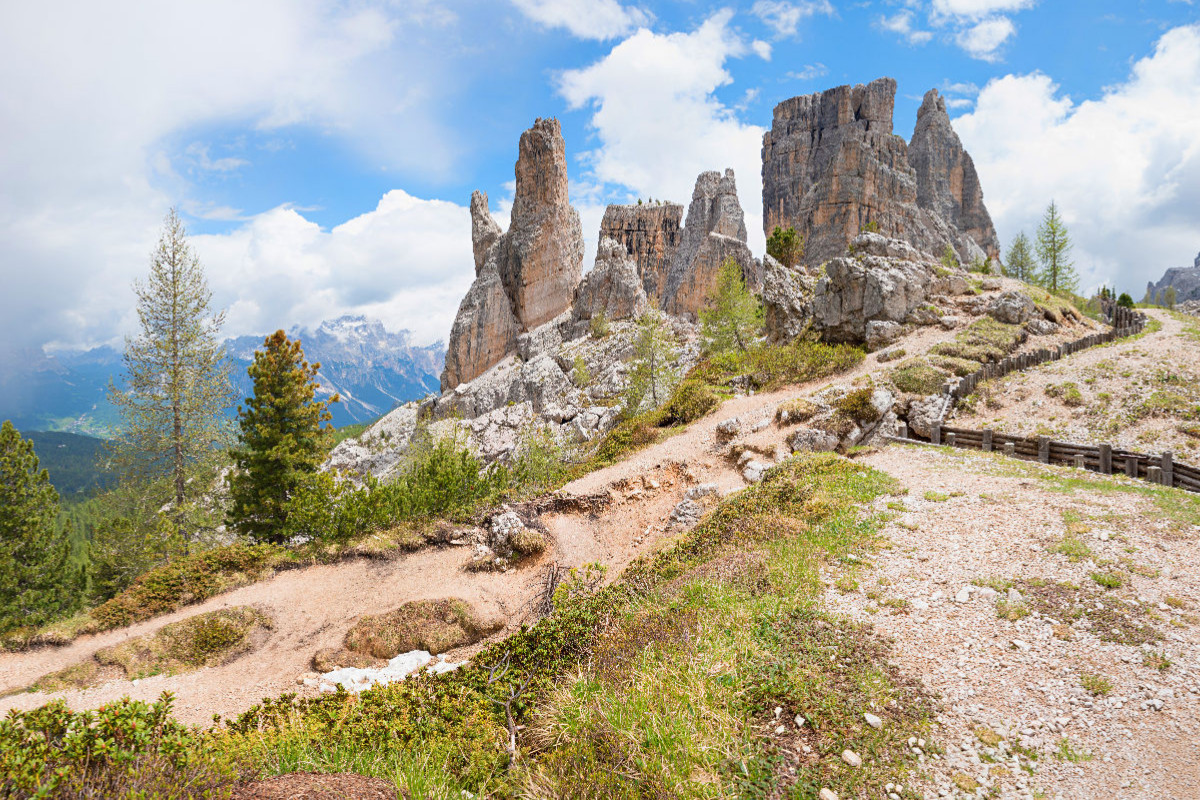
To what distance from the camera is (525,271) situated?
2601 inches

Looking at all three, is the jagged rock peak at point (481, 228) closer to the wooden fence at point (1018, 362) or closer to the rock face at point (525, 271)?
the rock face at point (525, 271)

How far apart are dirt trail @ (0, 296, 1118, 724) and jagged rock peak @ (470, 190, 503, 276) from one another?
55.1 m

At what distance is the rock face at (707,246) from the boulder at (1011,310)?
3085cm

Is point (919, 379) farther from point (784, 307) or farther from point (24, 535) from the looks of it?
point (24, 535)

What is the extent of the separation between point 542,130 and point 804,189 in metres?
46.4

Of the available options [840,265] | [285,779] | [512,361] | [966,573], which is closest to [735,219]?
[512,361]

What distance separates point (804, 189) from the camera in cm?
8644

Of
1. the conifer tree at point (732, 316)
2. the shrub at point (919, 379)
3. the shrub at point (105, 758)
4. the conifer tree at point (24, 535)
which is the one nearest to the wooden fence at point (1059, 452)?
the shrub at point (919, 379)

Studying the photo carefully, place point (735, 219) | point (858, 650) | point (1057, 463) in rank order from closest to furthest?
1. point (858, 650)
2. point (1057, 463)
3. point (735, 219)

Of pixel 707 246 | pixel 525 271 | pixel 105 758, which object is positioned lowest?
pixel 105 758

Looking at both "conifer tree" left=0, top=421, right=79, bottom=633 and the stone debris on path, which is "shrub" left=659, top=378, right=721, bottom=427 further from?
"conifer tree" left=0, top=421, right=79, bottom=633

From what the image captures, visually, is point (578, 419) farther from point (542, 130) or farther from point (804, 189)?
point (804, 189)

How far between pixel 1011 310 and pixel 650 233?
199 ft

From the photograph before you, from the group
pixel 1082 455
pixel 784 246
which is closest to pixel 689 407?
pixel 1082 455
